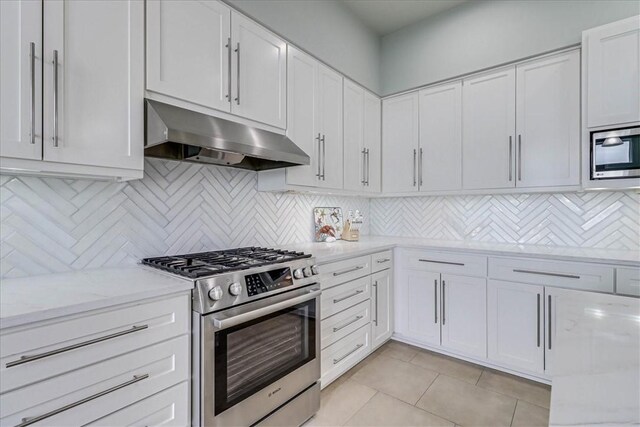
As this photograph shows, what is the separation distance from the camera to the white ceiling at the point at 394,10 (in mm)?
2910

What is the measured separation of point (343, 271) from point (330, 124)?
1.25m

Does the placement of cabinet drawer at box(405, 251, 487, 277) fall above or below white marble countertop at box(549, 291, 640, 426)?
below

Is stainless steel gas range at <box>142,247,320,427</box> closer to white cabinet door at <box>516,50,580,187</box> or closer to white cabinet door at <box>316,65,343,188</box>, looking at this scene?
white cabinet door at <box>316,65,343,188</box>

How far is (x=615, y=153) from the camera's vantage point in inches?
85.5

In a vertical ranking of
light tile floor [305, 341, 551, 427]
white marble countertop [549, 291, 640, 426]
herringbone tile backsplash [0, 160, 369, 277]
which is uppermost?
herringbone tile backsplash [0, 160, 369, 277]

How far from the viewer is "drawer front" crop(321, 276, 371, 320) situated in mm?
2160

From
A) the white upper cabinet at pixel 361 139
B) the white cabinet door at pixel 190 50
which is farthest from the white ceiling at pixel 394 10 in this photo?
the white cabinet door at pixel 190 50

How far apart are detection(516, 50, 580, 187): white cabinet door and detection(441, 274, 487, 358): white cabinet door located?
96 cm

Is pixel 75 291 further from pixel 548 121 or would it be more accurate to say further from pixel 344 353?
pixel 548 121

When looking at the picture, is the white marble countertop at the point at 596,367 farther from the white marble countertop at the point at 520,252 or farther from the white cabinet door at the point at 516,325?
the white cabinet door at the point at 516,325

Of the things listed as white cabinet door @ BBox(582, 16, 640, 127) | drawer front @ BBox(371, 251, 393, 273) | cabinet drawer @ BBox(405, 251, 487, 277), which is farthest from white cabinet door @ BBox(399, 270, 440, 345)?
white cabinet door @ BBox(582, 16, 640, 127)

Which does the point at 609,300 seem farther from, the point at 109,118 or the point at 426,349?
the point at 109,118

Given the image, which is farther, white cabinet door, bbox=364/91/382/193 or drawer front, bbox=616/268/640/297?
white cabinet door, bbox=364/91/382/193

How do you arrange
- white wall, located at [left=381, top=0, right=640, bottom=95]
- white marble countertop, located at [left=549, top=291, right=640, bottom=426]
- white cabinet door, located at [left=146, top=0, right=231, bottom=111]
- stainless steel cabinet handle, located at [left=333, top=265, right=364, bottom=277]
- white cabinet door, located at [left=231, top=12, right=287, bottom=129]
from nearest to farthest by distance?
1. white marble countertop, located at [left=549, top=291, right=640, bottom=426]
2. white cabinet door, located at [left=146, top=0, right=231, bottom=111]
3. white cabinet door, located at [left=231, top=12, right=287, bottom=129]
4. stainless steel cabinet handle, located at [left=333, top=265, right=364, bottom=277]
5. white wall, located at [left=381, top=0, right=640, bottom=95]
